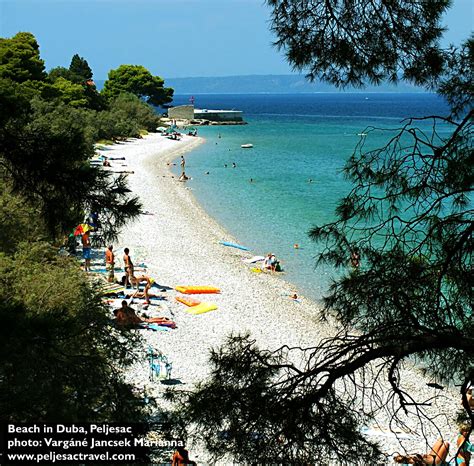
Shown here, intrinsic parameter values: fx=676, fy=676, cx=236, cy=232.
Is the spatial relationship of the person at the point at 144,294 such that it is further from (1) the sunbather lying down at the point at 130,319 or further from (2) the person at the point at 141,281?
(1) the sunbather lying down at the point at 130,319

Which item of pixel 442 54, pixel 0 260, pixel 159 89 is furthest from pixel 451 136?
pixel 159 89

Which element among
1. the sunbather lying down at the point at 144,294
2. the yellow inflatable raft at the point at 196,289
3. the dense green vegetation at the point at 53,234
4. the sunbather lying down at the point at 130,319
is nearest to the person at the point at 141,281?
the sunbather lying down at the point at 144,294

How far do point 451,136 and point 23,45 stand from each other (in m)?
39.4

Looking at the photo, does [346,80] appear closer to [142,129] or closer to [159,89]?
[142,129]

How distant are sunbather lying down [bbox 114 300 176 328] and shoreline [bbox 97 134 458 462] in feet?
0.97

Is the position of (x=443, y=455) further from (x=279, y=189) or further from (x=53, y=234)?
(x=279, y=189)

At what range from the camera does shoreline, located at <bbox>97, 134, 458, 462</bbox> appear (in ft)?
36.1

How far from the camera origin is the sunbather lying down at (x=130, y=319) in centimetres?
1136

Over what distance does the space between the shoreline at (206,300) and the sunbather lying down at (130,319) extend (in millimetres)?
295

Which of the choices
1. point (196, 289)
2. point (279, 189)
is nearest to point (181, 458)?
Result: point (196, 289)

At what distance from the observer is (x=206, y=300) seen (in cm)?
1516

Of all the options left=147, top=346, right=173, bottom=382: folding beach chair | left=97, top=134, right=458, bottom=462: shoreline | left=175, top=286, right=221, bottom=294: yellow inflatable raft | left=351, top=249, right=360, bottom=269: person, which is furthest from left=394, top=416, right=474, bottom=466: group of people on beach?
left=175, top=286, right=221, bottom=294: yellow inflatable raft

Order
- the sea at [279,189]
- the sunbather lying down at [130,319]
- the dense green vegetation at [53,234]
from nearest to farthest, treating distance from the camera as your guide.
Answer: the dense green vegetation at [53,234] → the sunbather lying down at [130,319] → the sea at [279,189]

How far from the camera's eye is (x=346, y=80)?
4859mm
